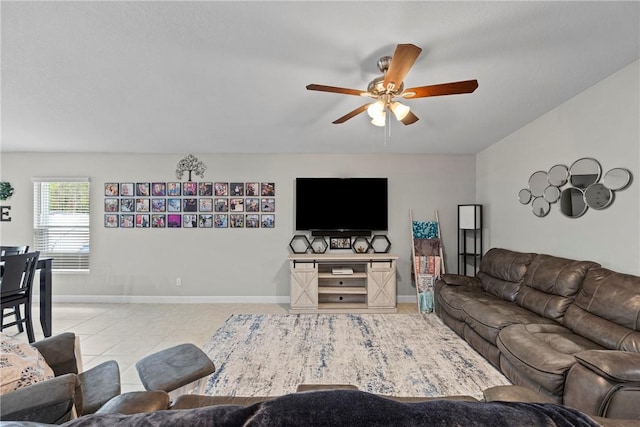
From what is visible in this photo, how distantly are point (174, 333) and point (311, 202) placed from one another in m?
2.65

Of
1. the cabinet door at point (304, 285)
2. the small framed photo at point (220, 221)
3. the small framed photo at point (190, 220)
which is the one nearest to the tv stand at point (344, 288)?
the cabinet door at point (304, 285)

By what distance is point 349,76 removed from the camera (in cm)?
233

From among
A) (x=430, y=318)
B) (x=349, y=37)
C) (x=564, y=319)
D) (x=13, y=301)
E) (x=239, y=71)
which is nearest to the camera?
(x=349, y=37)

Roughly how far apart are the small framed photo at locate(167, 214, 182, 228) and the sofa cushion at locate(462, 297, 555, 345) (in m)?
4.39

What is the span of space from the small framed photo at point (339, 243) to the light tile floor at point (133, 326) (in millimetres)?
1238

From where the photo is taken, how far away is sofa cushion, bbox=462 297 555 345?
2.66 metres

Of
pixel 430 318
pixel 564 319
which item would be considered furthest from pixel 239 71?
pixel 430 318

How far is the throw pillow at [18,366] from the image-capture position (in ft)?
4.36

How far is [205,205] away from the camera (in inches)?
197

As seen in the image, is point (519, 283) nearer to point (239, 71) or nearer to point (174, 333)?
point (239, 71)

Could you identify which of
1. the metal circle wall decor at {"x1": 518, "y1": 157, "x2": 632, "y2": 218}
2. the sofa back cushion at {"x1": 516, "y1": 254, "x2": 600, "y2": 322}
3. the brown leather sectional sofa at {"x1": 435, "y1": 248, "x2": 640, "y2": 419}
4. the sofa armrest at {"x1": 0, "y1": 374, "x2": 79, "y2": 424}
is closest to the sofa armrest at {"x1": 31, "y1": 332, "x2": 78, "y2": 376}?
the sofa armrest at {"x1": 0, "y1": 374, "x2": 79, "y2": 424}

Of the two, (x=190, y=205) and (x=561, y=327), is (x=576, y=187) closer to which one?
(x=561, y=327)

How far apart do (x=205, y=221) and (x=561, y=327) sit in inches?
187

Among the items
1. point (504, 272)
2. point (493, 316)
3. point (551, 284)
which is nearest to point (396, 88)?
point (493, 316)
